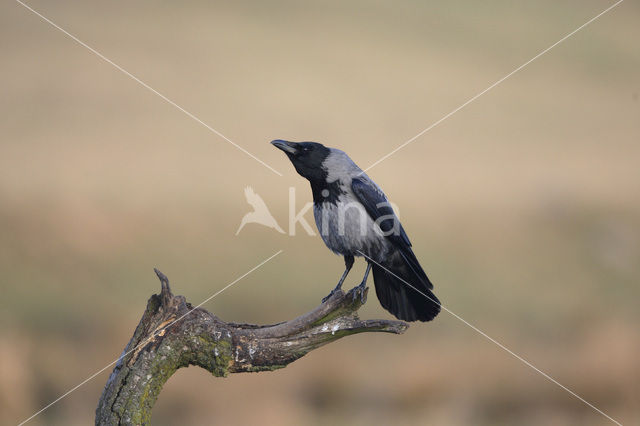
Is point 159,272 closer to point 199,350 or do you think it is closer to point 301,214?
point 199,350

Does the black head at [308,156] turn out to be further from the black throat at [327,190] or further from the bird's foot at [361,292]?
the bird's foot at [361,292]

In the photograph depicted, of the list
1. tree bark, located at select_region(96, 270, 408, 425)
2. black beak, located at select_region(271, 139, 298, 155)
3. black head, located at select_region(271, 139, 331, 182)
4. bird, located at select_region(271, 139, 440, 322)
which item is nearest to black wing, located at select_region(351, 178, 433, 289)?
bird, located at select_region(271, 139, 440, 322)

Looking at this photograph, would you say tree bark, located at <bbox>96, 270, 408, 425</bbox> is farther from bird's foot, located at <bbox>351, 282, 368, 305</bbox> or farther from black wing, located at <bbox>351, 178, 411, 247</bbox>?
black wing, located at <bbox>351, 178, 411, 247</bbox>

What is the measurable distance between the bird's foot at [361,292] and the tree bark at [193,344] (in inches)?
3.9

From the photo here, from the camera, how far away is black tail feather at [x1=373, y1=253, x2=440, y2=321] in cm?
589

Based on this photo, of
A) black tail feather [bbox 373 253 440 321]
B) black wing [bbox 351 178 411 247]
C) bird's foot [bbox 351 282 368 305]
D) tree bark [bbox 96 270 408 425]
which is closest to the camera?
tree bark [bbox 96 270 408 425]

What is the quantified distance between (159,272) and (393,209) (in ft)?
7.01

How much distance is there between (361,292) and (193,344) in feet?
4.70

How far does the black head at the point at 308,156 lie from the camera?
582 centimetres

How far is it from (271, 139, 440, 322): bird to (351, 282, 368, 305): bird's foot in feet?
0.40

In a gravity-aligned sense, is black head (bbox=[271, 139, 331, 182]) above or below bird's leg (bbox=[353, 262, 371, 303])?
above

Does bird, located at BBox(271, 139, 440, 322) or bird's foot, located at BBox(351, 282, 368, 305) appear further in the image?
bird, located at BBox(271, 139, 440, 322)

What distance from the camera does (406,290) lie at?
6102 mm

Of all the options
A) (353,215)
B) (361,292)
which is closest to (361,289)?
Result: (361,292)
